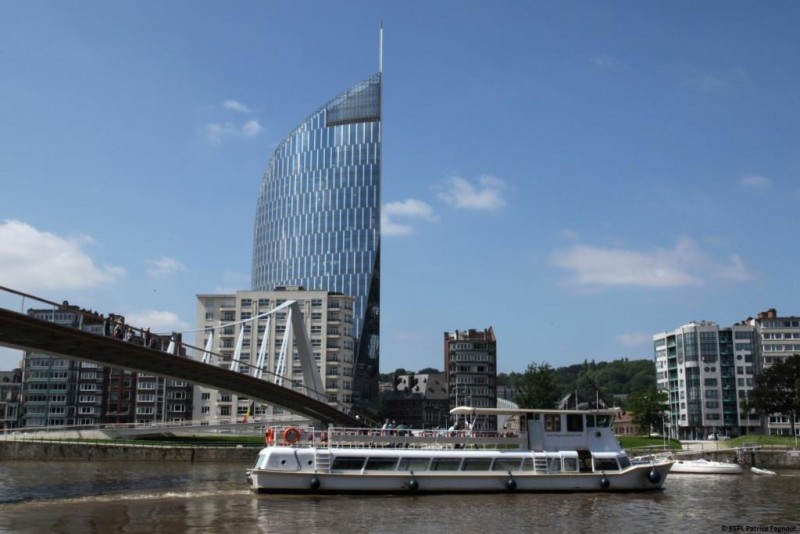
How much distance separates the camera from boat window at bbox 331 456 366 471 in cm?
4112

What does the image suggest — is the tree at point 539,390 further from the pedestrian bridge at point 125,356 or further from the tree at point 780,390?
the pedestrian bridge at point 125,356

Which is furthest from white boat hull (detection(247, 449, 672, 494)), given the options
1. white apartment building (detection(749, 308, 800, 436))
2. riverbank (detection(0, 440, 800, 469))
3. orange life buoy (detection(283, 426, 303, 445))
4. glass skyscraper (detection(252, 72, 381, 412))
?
glass skyscraper (detection(252, 72, 381, 412))

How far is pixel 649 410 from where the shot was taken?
349 ft

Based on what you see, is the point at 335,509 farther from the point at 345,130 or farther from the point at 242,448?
the point at 345,130

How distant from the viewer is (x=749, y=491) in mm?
47312

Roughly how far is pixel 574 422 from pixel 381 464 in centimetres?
1135

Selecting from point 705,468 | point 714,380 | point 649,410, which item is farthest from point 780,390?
point 705,468

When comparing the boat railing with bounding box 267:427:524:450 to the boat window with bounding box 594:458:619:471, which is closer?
the boat railing with bounding box 267:427:524:450

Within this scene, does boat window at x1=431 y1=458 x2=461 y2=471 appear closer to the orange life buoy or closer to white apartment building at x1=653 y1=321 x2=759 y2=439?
the orange life buoy

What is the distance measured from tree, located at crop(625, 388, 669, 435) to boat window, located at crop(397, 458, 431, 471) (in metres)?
71.4

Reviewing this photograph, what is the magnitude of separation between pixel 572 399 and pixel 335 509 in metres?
124

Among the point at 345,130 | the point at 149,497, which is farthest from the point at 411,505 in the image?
the point at 345,130

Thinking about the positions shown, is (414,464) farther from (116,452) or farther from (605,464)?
(116,452)

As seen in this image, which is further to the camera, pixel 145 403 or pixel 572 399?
pixel 572 399
